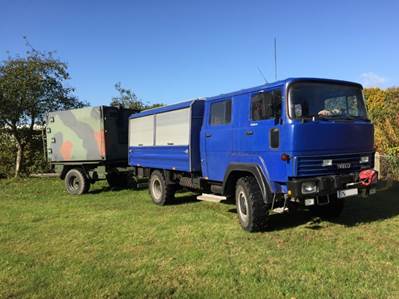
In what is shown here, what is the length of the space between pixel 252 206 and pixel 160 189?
14.2ft

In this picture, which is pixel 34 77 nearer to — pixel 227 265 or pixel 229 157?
pixel 229 157

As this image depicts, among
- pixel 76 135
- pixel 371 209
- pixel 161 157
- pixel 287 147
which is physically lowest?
pixel 371 209

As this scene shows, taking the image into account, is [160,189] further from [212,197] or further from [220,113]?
[220,113]

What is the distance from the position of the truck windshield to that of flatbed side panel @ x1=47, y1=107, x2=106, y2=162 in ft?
26.5

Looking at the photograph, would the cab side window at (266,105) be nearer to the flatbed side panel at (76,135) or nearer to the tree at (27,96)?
the flatbed side panel at (76,135)

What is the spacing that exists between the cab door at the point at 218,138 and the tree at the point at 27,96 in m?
11.9

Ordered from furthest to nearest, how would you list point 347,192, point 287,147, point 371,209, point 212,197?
point 371,209 → point 212,197 → point 347,192 → point 287,147


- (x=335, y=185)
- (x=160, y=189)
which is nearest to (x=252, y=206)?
(x=335, y=185)

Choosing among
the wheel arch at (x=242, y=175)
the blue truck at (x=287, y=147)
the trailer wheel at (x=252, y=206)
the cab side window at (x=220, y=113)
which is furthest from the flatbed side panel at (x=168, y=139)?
the trailer wheel at (x=252, y=206)

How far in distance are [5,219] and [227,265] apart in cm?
626

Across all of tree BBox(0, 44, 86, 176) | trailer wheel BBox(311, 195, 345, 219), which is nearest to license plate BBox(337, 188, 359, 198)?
trailer wheel BBox(311, 195, 345, 219)

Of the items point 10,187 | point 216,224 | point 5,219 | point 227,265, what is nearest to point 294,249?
point 227,265

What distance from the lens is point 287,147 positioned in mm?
6715

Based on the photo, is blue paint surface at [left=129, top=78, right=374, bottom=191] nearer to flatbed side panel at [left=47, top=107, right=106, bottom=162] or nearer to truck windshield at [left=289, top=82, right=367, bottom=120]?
truck windshield at [left=289, top=82, right=367, bottom=120]
